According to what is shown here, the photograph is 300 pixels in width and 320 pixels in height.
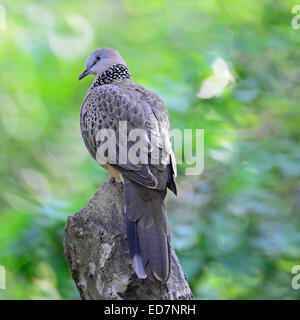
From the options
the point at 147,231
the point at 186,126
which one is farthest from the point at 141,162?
the point at 186,126

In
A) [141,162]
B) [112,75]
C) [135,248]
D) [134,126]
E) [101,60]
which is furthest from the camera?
[101,60]

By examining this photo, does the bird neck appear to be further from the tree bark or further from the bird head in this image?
the tree bark

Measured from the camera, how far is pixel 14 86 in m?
5.50

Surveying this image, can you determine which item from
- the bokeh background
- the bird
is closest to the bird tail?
the bird

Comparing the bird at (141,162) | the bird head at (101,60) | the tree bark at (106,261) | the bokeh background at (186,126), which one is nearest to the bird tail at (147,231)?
the bird at (141,162)

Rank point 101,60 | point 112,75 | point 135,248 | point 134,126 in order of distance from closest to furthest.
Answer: point 135,248 < point 134,126 < point 112,75 < point 101,60

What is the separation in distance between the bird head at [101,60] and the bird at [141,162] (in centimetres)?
24

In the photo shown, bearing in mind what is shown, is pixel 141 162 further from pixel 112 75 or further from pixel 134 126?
pixel 112 75

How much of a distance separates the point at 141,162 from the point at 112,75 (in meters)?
1.38

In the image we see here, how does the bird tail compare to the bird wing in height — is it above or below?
below

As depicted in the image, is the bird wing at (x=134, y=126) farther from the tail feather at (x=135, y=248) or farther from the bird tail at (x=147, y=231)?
the tail feather at (x=135, y=248)

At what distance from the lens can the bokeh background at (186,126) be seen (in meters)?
4.55

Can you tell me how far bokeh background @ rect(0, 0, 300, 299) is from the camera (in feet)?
14.9

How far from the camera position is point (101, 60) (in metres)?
4.81
